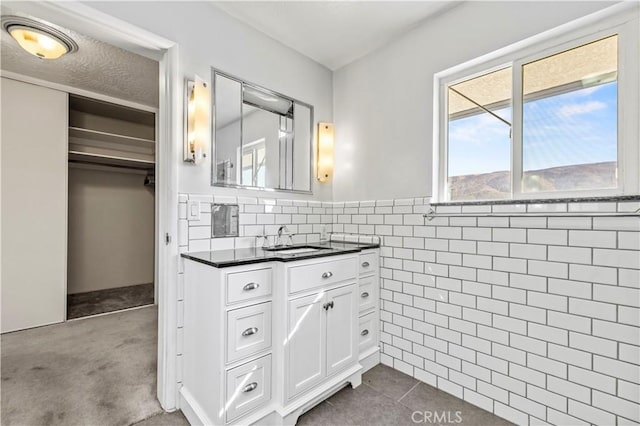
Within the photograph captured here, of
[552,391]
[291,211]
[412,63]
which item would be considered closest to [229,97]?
[291,211]

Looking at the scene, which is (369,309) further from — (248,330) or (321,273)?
(248,330)

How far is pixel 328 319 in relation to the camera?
1811mm

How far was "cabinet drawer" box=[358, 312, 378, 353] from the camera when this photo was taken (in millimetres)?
2203

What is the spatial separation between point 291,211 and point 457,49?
178 cm

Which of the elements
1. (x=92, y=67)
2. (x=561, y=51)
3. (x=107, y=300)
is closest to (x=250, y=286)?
(x=561, y=51)

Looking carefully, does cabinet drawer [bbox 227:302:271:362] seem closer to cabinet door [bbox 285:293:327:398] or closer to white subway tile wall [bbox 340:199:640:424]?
cabinet door [bbox 285:293:327:398]

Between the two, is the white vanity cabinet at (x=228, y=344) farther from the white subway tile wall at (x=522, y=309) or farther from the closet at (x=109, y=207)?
the closet at (x=109, y=207)

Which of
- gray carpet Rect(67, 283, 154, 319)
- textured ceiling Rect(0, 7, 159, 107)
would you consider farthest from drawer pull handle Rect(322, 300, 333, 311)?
gray carpet Rect(67, 283, 154, 319)

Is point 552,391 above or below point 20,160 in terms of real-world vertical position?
below

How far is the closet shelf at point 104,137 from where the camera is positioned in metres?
3.32

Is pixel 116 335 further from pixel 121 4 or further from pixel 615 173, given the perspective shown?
pixel 615 173

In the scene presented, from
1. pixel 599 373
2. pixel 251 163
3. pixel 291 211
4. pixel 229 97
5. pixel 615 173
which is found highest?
pixel 229 97

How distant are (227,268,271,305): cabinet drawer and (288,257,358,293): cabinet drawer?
14 cm

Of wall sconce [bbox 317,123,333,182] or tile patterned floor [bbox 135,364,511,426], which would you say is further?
wall sconce [bbox 317,123,333,182]
